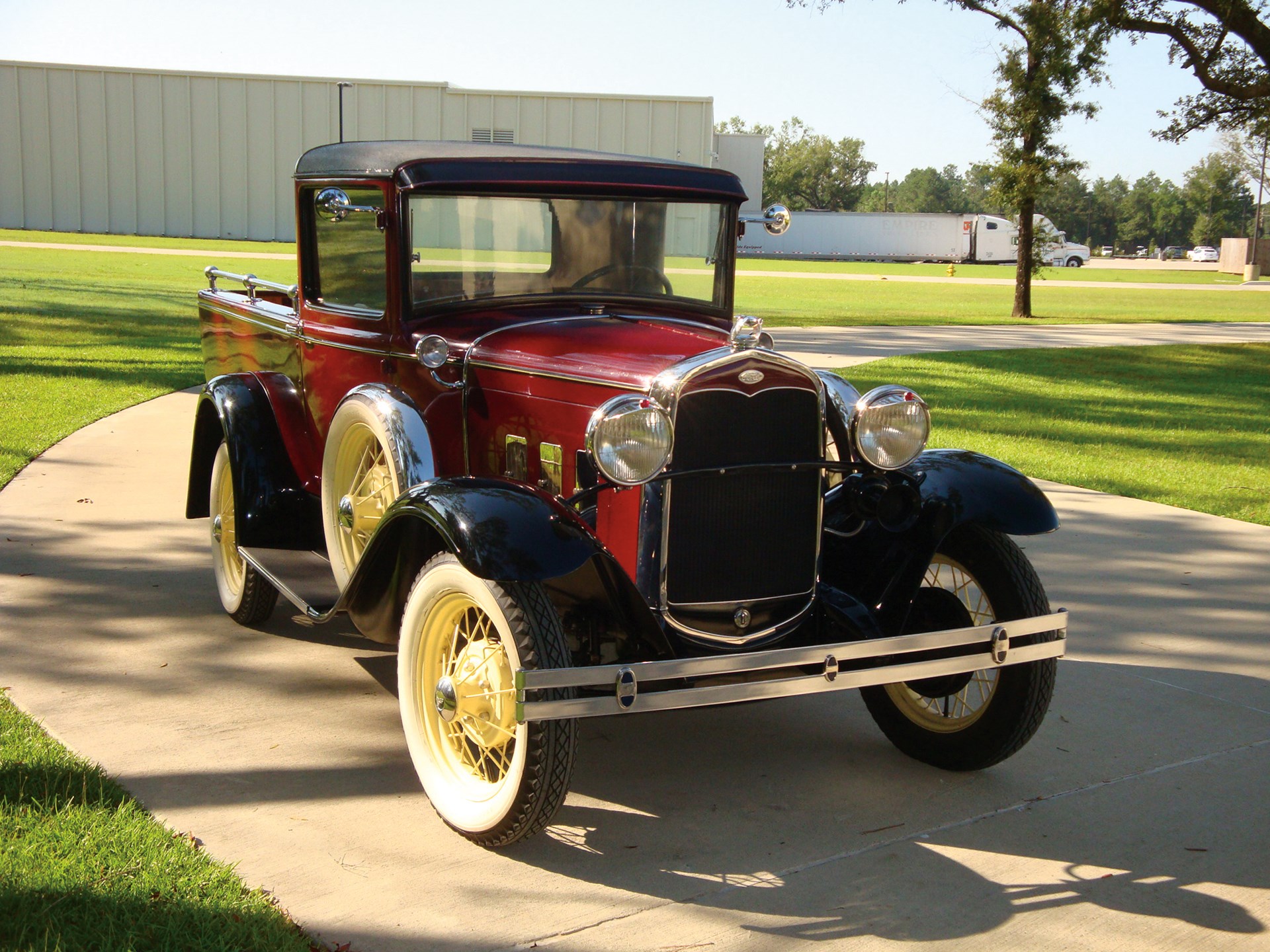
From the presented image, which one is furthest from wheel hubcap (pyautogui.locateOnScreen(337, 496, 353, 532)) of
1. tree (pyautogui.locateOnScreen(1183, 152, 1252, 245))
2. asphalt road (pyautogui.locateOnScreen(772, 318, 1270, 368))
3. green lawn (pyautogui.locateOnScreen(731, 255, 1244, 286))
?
tree (pyautogui.locateOnScreen(1183, 152, 1252, 245))

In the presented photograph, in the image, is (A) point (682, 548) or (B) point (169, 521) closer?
(A) point (682, 548)

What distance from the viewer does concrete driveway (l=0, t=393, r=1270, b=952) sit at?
9.01ft

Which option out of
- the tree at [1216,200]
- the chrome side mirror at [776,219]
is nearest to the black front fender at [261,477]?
the chrome side mirror at [776,219]

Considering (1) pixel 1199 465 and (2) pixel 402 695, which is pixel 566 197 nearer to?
(2) pixel 402 695

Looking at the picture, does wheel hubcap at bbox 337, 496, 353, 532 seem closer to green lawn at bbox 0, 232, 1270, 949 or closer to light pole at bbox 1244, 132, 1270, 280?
green lawn at bbox 0, 232, 1270, 949

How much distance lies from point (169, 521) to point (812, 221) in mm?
61192

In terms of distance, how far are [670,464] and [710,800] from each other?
1.00 m

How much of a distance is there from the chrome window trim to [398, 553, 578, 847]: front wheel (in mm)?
391

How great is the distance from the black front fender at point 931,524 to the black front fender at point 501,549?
85 centimetres

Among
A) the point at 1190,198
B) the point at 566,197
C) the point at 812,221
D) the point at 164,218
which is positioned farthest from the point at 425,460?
the point at 1190,198

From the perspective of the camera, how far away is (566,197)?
417 cm

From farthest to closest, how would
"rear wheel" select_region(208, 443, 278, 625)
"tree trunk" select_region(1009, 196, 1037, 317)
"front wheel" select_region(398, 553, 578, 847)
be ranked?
"tree trunk" select_region(1009, 196, 1037, 317) → "rear wheel" select_region(208, 443, 278, 625) → "front wheel" select_region(398, 553, 578, 847)

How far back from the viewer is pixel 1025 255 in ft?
73.0

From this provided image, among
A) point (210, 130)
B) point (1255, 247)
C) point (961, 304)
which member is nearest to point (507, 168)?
→ point (961, 304)
